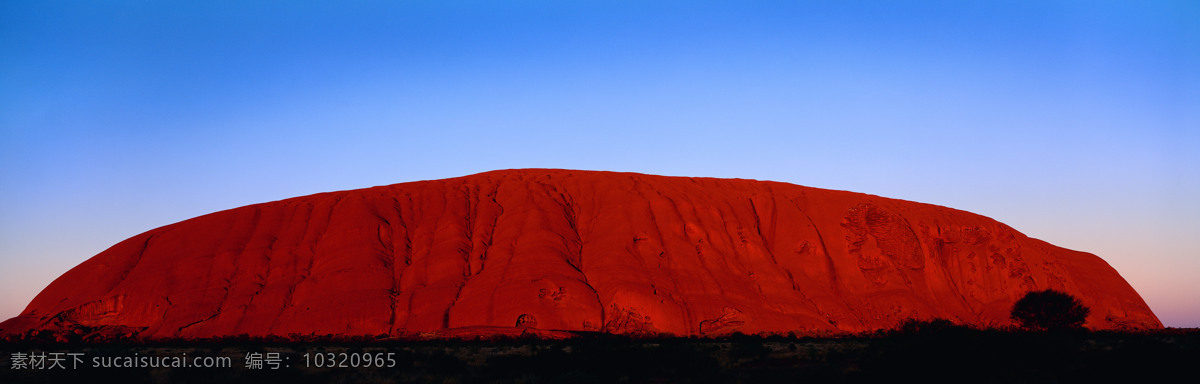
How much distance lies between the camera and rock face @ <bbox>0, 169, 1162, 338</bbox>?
163ft

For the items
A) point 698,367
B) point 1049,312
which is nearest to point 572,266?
point 1049,312

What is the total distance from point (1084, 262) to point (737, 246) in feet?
124

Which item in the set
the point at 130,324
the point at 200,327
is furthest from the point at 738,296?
the point at 130,324

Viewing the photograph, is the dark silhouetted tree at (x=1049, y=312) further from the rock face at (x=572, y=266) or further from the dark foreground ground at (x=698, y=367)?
the dark foreground ground at (x=698, y=367)

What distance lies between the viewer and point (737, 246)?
61250 millimetres

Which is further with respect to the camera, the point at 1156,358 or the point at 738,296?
the point at 738,296

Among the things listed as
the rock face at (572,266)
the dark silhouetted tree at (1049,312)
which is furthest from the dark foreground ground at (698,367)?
the dark silhouetted tree at (1049,312)

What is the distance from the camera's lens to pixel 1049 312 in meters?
49.0

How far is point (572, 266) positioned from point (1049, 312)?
31537mm

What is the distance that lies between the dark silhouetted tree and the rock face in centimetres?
783

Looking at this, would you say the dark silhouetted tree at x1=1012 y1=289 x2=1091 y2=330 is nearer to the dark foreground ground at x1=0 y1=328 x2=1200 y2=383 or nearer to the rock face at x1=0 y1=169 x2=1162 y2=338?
the rock face at x1=0 y1=169 x2=1162 y2=338

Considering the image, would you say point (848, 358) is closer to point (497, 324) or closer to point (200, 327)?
point (497, 324)

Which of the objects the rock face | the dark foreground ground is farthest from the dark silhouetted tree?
the dark foreground ground

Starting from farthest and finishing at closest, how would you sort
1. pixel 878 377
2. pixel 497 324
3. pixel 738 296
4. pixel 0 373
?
pixel 738 296 → pixel 497 324 → pixel 0 373 → pixel 878 377
